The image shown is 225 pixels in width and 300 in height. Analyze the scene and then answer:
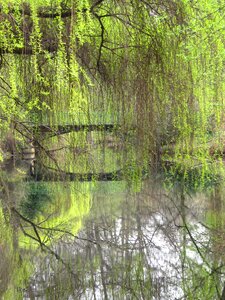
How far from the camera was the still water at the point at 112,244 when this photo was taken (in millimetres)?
2572

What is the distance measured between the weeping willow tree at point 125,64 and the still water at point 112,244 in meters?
0.71

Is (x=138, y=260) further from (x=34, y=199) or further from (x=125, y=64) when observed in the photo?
(x=34, y=199)

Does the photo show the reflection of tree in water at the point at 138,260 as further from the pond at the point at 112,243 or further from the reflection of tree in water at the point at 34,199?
A: the reflection of tree in water at the point at 34,199

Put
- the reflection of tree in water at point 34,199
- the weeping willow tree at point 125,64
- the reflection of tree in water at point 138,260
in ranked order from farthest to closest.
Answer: the reflection of tree in water at point 34,199 < the weeping willow tree at point 125,64 < the reflection of tree in water at point 138,260

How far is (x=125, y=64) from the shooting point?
12.2 feet

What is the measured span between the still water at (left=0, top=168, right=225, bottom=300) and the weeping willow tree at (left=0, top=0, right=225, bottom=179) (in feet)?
2.31

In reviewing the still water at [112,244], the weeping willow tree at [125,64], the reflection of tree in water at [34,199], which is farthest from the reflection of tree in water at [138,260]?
the weeping willow tree at [125,64]

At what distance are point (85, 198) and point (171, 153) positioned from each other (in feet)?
3.08

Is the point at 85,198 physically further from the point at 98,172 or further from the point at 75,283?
the point at 75,283

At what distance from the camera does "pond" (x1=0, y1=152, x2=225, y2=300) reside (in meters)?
2.58

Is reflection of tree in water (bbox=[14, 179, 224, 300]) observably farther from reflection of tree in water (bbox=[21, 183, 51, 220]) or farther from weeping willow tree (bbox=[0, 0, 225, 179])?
weeping willow tree (bbox=[0, 0, 225, 179])

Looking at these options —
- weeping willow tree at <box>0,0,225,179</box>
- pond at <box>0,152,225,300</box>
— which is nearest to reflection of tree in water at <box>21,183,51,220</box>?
pond at <box>0,152,225,300</box>

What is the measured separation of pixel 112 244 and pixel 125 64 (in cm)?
123

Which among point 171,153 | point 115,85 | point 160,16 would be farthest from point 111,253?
point 171,153
